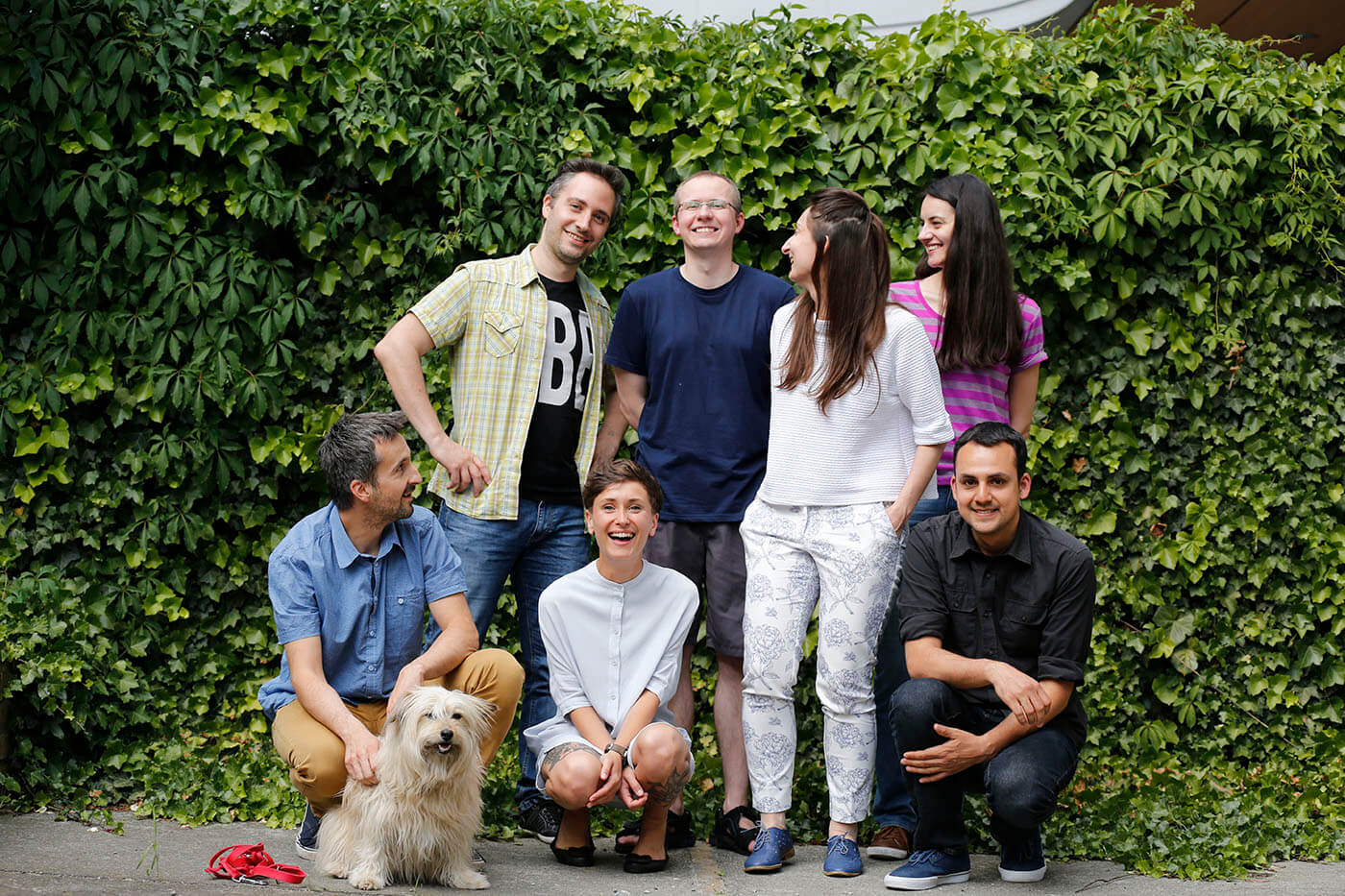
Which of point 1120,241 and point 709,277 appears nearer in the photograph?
point 709,277

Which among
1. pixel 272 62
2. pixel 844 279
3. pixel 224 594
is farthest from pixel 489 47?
pixel 224 594

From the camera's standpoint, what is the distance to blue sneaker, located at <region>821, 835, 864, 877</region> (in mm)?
3311

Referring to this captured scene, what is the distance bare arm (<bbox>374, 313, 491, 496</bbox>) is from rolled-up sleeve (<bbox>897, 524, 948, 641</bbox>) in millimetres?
1301

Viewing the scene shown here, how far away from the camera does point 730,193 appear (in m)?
3.69

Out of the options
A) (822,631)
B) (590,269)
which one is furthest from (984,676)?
Answer: (590,269)

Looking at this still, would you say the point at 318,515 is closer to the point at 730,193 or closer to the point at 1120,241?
the point at 730,193

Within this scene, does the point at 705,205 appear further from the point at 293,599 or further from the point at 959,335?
the point at 293,599

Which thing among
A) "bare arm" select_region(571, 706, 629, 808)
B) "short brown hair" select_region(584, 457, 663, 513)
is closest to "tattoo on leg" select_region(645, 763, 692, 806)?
"bare arm" select_region(571, 706, 629, 808)

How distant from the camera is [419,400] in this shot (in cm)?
371

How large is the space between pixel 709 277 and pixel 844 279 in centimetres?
50

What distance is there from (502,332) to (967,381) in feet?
4.75

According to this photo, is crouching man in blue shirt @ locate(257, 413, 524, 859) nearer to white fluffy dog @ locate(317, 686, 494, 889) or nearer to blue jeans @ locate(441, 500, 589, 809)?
white fluffy dog @ locate(317, 686, 494, 889)

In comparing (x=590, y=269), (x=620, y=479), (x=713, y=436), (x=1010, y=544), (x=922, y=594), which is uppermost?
(x=590, y=269)

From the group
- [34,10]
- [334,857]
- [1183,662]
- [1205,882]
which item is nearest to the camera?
[334,857]
